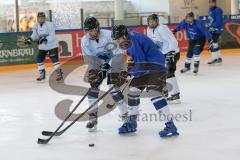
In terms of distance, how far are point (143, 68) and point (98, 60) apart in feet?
2.09

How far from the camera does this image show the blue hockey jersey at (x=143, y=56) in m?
4.50

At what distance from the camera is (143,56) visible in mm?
4531

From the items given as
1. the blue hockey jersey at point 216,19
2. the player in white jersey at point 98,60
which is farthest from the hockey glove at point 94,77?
the blue hockey jersey at point 216,19

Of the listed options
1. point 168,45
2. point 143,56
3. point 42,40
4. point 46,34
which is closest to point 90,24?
point 143,56

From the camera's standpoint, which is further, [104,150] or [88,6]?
[88,6]

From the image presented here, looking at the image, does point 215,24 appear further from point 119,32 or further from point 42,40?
point 119,32

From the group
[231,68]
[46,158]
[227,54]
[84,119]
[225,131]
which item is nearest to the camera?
[46,158]

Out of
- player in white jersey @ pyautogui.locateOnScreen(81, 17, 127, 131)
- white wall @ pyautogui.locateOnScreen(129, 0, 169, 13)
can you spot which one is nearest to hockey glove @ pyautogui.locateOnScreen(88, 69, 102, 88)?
player in white jersey @ pyautogui.locateOnScreen(81, 17, 127, 131)

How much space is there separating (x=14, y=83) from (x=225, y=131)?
5091 millimetres

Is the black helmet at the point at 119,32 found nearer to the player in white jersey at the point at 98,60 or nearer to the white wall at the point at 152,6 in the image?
the player in white jersey at the point at 98,60

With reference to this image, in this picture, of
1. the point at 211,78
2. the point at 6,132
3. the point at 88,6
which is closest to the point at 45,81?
the point at 211,78

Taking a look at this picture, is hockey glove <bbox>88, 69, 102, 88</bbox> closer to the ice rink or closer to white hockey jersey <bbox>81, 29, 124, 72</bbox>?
white hockey jersey <bbox>81, 29, 124, 72</bbox>

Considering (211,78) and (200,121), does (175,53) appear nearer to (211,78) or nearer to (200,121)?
(200,121)

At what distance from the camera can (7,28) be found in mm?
13492
